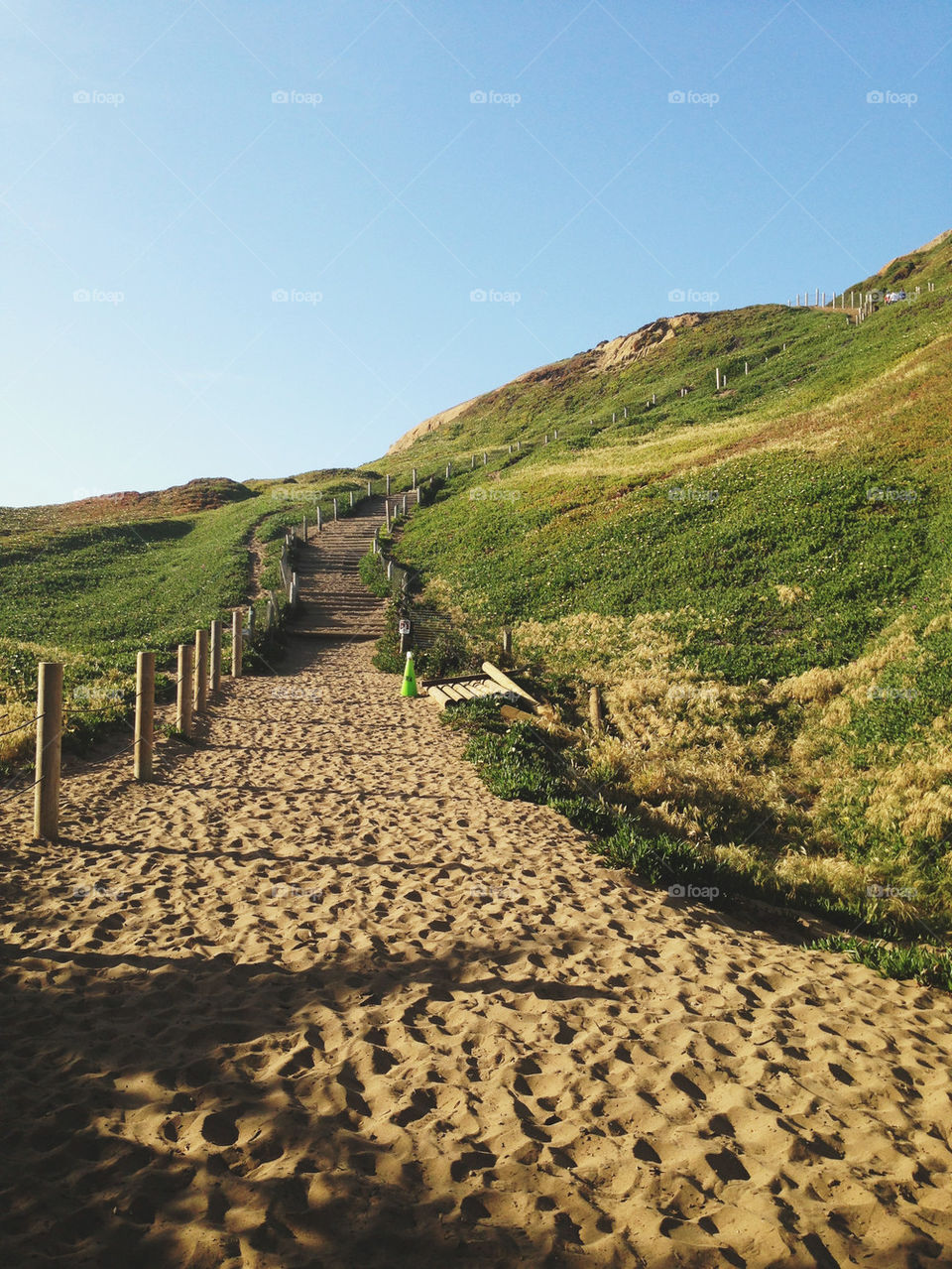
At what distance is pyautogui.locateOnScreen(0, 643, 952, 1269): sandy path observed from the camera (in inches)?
136

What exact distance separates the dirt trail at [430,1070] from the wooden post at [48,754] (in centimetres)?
28

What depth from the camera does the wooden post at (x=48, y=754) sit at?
8.08 metres

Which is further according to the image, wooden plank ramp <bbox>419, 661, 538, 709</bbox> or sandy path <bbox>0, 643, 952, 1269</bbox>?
wooden plank ramp <bbox>419, 661, 538, 709</bbox>

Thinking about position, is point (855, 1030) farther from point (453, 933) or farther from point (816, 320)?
point (816, 320)

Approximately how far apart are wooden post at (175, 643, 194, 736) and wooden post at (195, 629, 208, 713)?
66.5 inches

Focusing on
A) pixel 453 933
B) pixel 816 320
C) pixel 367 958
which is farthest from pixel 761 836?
pixel 816 320

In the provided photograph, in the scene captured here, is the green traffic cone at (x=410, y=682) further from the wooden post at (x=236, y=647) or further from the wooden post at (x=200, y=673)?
the wooden post at (x=236, y=647)

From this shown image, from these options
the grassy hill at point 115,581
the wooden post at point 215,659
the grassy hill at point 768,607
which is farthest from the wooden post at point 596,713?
the grassy hill at point 115,581

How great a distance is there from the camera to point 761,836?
11.0m

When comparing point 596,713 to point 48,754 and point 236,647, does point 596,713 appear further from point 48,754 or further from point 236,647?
point 236,647

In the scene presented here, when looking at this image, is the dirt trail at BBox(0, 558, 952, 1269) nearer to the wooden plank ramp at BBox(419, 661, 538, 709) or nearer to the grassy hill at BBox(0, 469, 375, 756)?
the grassy hill at BBox(0, 469, 375, 756)

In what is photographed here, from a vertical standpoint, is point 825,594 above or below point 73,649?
above

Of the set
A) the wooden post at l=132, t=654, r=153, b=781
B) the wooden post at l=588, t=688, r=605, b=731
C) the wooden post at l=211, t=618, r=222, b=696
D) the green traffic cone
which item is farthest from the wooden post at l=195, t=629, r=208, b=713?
the wooden post at l=588, t=688, r=605, b=731

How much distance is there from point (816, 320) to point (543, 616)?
65.6m
